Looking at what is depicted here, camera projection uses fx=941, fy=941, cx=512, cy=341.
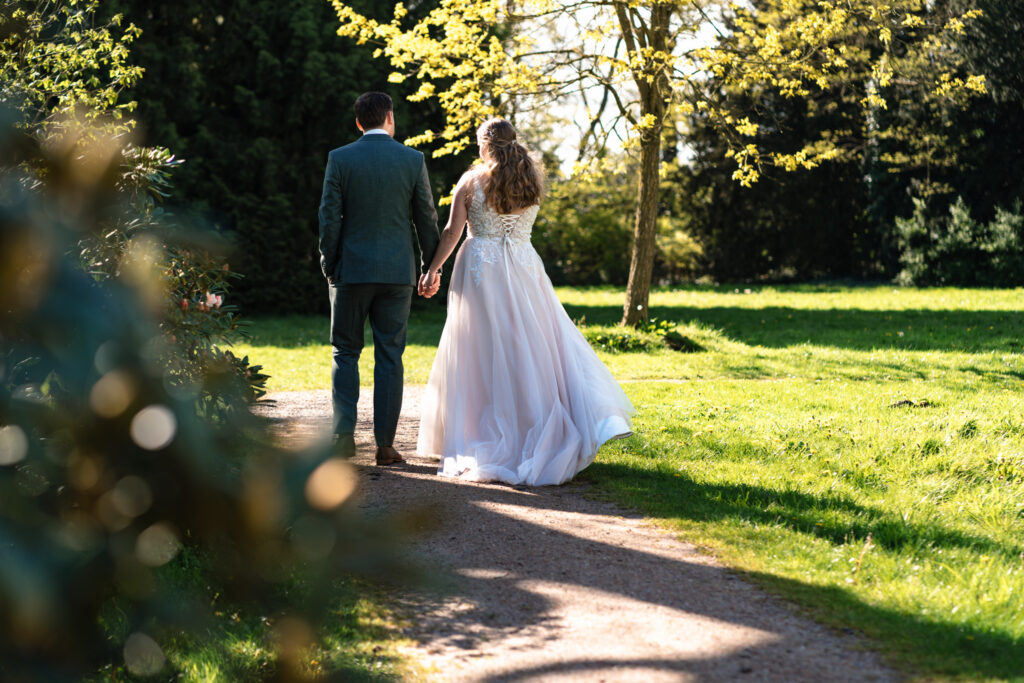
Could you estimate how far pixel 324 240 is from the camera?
6.00 metres

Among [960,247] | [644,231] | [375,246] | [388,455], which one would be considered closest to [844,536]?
[388,455]

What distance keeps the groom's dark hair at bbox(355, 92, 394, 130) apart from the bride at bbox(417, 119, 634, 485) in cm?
63

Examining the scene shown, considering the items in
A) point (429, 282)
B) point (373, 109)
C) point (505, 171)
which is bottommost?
point (429, 282)

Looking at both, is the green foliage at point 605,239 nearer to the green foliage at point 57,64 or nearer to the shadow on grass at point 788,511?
the green foliage at point 57,64

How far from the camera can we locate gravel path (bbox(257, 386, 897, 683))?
312 centimetres

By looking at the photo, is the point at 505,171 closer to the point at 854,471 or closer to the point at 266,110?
the point at 854,471

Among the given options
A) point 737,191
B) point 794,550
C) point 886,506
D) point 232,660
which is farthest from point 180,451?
point 737,191

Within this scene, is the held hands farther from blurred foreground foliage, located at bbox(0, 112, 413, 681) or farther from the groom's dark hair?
blurred foreground foliage, located at bbox(0, 112, 413, 681)

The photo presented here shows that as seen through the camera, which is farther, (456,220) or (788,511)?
(456,220)

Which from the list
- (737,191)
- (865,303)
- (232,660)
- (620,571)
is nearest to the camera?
(232,660)

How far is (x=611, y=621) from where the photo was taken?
3543 mm

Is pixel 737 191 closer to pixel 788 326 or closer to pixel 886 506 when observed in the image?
pixel 788 326

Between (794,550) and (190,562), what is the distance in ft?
13.6

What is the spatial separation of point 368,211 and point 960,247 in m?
20.1
